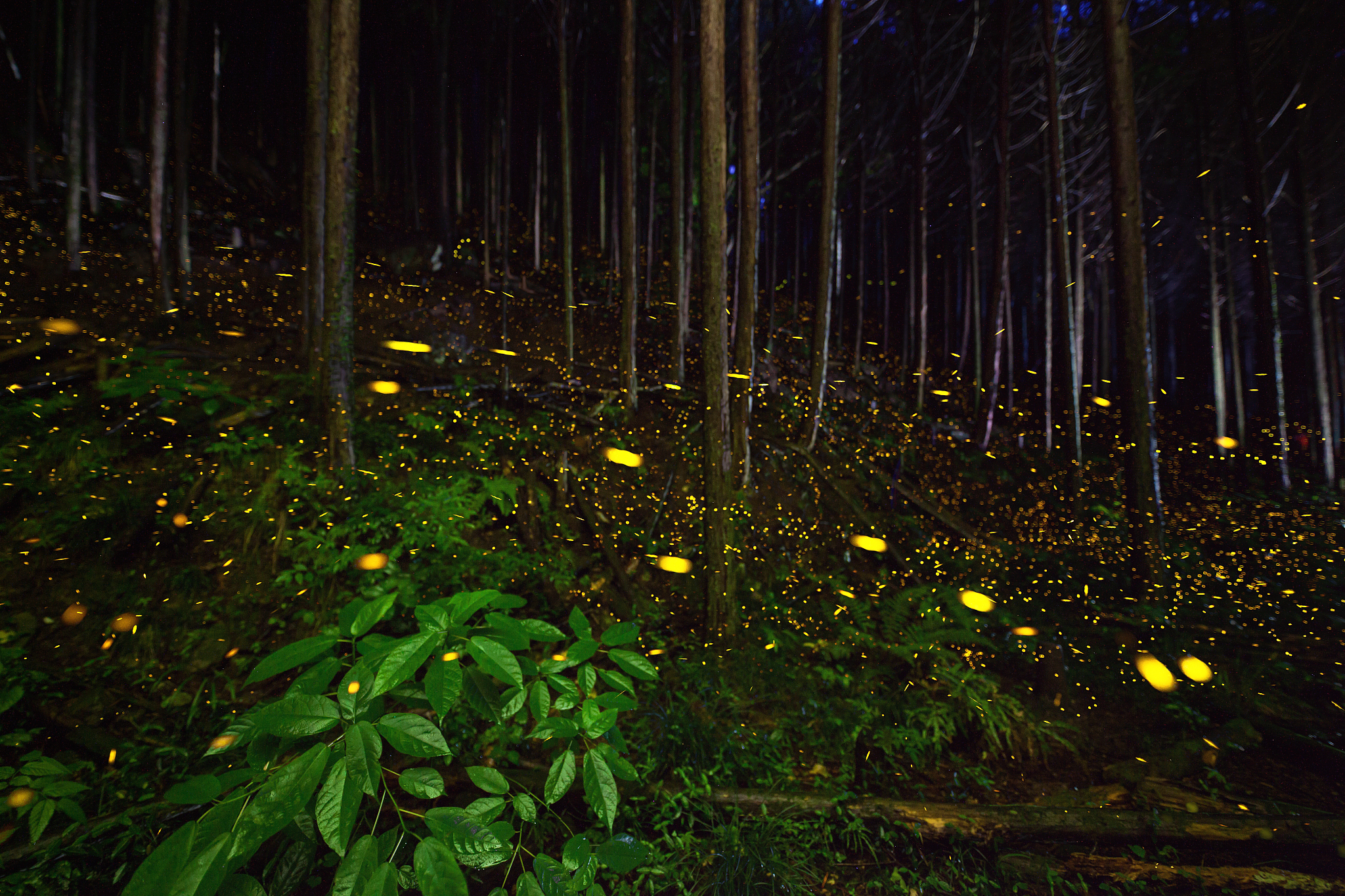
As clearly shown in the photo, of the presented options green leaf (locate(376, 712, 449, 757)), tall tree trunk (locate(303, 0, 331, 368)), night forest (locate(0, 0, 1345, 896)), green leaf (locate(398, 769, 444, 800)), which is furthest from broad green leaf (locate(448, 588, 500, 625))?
tall tree trunk (locate(303, 0, 331, 368))

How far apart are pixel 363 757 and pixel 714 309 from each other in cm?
374

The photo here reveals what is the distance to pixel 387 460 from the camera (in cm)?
509

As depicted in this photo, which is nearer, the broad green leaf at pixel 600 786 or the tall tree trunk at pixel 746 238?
the broad green leaf at pixel 600 786

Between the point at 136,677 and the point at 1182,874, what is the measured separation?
6.32 meters

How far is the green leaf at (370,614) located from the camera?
1483 mm

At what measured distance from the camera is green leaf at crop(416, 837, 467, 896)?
1.21 meters

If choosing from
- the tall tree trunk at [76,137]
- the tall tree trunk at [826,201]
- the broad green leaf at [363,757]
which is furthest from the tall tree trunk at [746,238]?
the tall tree trunk at [76,137]

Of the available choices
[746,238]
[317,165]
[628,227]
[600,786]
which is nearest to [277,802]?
[600,786]

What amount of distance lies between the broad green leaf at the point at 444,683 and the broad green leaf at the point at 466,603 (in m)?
0.12

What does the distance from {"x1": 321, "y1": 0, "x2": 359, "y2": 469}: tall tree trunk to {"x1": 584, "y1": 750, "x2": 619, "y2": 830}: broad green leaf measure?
4.16m

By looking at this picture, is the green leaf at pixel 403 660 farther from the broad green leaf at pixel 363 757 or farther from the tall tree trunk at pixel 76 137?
the tall tree trunk at pixel 76 137

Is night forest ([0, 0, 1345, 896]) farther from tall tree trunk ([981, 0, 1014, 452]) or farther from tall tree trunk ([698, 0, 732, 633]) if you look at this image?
tall tree trunk ([981, 0, 1014, 452])

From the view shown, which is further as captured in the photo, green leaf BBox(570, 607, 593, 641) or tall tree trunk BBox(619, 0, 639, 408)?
tall tree trunk BBox(619, 0, 639, 408)

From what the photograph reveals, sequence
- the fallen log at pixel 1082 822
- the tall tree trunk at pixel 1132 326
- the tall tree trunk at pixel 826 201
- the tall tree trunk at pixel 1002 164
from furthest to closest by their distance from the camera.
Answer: the tall tree trunk at pixel 1002 164
the tall tree trunk at pixel 826 201
the tall tree trunk at pixel 1132 326
the fallen log at pixel 1082 822
